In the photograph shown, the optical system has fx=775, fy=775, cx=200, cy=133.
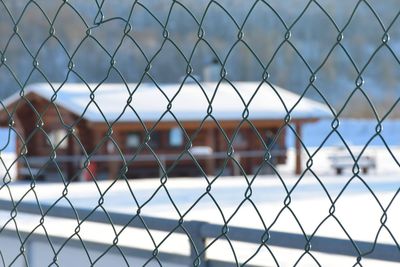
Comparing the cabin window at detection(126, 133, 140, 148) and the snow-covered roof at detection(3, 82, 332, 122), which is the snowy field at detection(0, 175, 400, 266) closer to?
the snow-covered roof at detection(3, 82, 332, 122)

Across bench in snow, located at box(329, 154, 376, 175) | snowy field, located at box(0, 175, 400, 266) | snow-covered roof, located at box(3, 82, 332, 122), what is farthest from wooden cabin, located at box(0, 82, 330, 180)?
snowy field, located at box(0, 175, 400, 266)

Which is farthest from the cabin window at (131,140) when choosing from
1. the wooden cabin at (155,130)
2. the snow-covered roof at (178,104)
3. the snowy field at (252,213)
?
the snowy field at (252,213)

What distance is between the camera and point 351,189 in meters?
10.4

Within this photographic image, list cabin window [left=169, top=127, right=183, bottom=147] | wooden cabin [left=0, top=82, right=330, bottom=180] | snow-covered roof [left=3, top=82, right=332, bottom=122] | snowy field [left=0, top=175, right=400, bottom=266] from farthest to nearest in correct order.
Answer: cabin window [left=169, top=127, right=183, bottom=147] < snow-covered roof [left=3, top=82, right=332, bottom=122] < wooden cabin [left=0, top=82, right=330, bottom=180] < snowy field [left=0, top=175, right=400, bottom=266]

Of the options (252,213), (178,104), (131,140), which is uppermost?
(178,104)

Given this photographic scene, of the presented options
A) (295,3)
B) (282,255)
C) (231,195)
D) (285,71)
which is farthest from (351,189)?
(285,71)

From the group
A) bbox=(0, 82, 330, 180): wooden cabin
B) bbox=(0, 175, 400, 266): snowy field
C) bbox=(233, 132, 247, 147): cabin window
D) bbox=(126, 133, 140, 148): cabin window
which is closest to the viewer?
bbox=(0, 175, 400, 266): snowy field

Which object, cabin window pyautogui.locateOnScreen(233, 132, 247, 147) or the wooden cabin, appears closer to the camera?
the wooden cabin

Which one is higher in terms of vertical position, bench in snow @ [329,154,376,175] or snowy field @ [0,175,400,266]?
bench in snow @ [329,154,376,175]

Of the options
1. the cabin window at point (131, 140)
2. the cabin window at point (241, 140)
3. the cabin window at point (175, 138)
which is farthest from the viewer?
the cabin window at point (241, 140)

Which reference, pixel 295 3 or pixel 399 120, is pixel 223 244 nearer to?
pixel 295 3

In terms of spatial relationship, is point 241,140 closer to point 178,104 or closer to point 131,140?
point 178,104

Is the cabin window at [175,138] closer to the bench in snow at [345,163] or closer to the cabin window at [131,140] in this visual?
the cabin window at [131,140]

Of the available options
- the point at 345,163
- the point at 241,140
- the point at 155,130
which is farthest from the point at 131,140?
the point at 345,163
